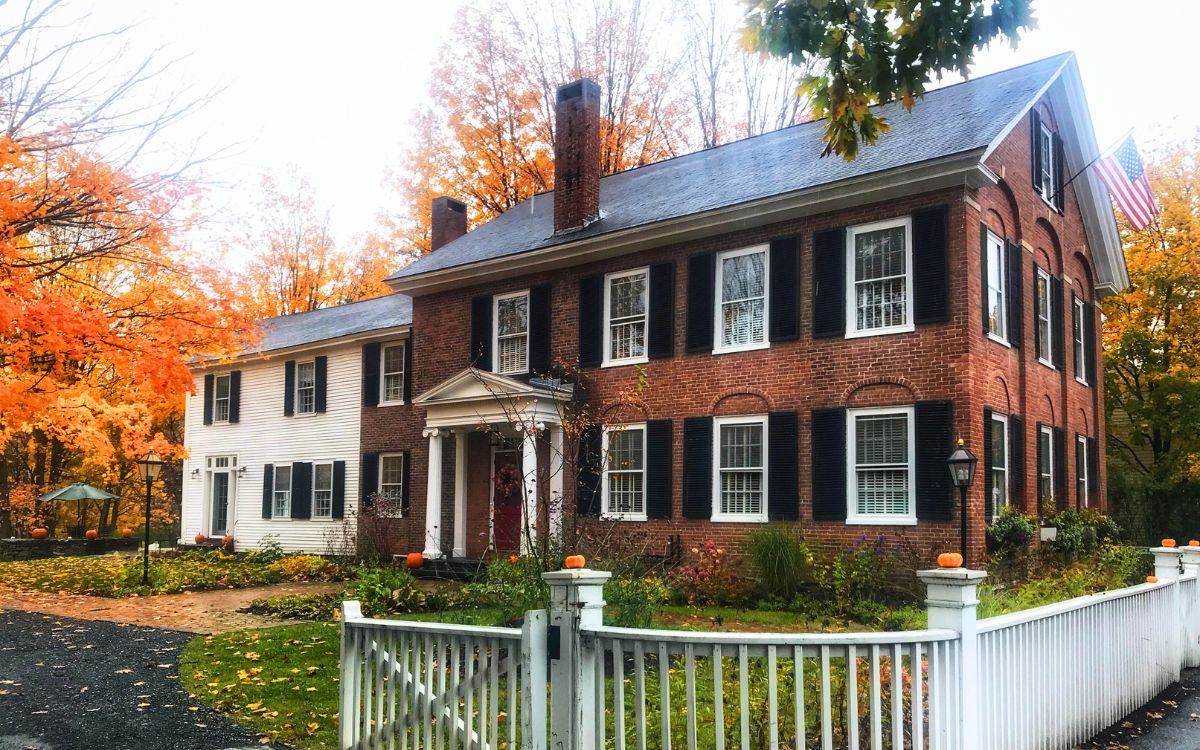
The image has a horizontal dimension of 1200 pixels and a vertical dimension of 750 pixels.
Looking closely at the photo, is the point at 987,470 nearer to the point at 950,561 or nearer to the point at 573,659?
the point at 950,561

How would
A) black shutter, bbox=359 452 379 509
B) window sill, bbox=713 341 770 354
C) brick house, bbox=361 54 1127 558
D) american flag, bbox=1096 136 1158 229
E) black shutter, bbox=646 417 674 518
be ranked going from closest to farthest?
brick house, bbox=361 54 1127 558 → window sill, bbox=713 341 770 354 → american flag, bbox=1096 136 1158 229 → black shutter, bbox=646 417 674 518 → black shutter, bbox=359 452 379 509

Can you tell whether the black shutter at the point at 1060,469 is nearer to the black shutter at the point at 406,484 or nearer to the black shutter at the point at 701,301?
the black shutter at the point at 701,301

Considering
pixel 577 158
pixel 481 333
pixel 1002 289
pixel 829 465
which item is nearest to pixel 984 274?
pixel 1002 289

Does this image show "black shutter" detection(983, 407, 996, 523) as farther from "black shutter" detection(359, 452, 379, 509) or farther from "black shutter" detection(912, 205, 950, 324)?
"black shutter" detection(359, 452, 379, 509)

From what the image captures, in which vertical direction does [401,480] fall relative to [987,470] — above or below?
below

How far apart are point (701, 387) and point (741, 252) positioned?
7.46 feet

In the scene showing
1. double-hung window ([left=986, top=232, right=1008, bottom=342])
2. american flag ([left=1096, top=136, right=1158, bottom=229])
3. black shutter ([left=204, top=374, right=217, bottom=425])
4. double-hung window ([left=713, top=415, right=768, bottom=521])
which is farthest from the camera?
black shutter ([left=204, top=374, right=217, bottom=425])

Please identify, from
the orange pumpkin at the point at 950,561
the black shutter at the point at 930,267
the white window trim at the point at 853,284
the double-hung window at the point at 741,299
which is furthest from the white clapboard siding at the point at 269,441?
the orange pumpkin at the point at 950,561

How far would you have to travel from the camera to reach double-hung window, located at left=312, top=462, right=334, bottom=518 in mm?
23828

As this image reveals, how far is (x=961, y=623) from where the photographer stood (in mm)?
4797

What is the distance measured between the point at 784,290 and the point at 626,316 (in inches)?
126

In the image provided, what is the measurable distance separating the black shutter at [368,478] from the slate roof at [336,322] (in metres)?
2.87

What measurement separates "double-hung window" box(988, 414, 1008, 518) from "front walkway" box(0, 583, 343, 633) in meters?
9.94

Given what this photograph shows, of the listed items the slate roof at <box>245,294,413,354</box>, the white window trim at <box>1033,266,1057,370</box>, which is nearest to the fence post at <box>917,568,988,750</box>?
the white window trim at <box>1033,266,1057,370</box>
